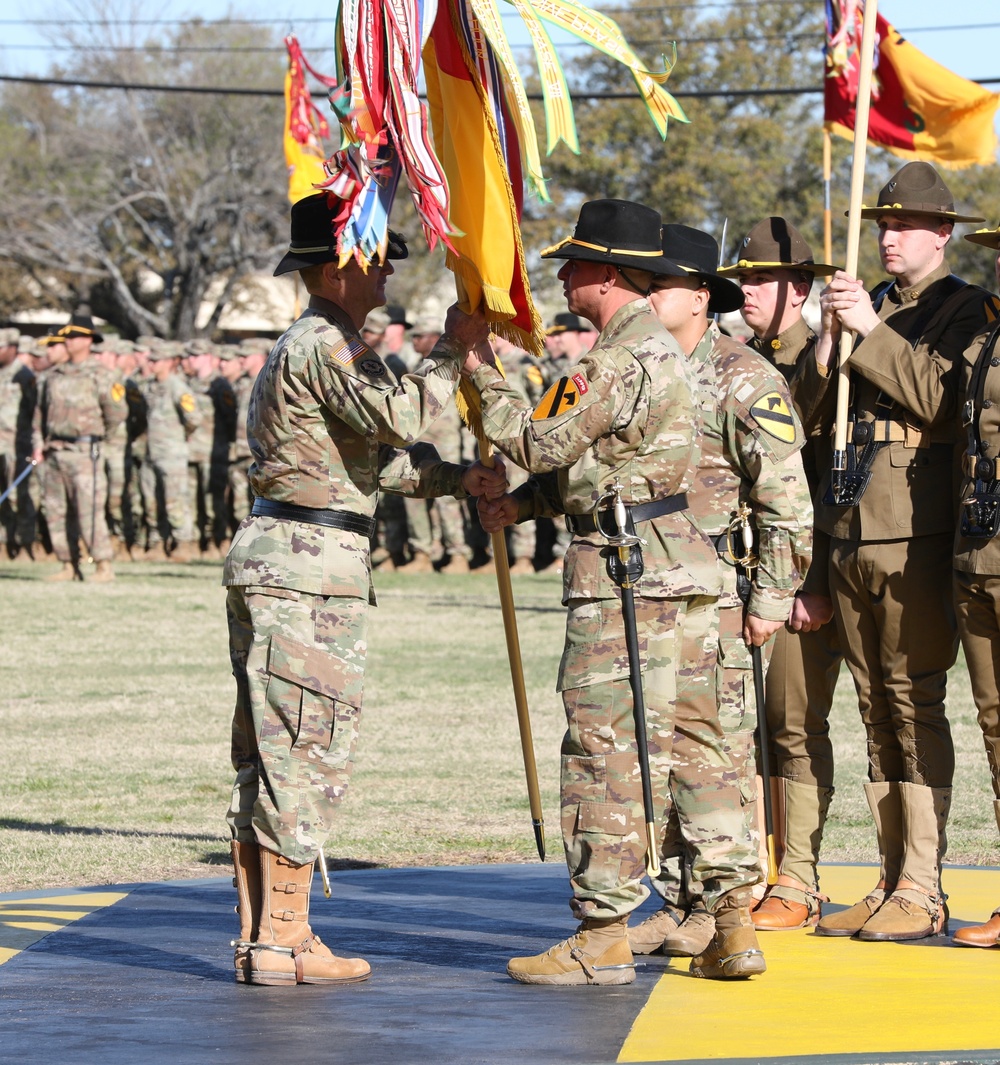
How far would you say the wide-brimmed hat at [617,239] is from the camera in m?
5.54

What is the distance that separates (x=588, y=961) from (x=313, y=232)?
235 cm

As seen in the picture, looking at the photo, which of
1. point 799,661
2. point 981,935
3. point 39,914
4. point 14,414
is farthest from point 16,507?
point 981,935

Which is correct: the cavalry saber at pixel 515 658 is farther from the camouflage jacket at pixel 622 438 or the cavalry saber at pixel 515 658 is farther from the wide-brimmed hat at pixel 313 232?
the wide-brimmed hat at pixel 313 232

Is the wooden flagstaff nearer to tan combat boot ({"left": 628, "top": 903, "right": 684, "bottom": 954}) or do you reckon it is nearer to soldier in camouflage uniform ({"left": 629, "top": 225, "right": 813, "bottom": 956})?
soldier in camouflage uniform ({"left": 629, "top": 225, "right": 813, "bottom": 956})

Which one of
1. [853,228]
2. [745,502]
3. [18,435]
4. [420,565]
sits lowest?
[420,565]

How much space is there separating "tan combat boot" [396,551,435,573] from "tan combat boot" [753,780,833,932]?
16.3 m

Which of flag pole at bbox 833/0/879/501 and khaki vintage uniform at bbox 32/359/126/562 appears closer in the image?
flag pole at bbox 833/0/879/501

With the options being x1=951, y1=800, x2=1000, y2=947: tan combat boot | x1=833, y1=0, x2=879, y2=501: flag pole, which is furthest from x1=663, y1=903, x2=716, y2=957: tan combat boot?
x1=833, y1=0, x2=879, y2=501: flag pole

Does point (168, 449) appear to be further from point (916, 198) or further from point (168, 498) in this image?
point (916, 198)

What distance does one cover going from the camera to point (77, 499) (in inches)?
787

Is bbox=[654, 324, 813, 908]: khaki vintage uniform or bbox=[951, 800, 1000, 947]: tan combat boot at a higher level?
bbox=[654, 324, 813, 908]: khaki vintage uniform

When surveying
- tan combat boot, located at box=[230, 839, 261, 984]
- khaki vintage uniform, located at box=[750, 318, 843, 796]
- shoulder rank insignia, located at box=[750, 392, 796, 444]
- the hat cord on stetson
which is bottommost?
tan combat boot, located at box=[230, 839, 261, 984]

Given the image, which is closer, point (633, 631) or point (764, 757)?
point (633, 631)

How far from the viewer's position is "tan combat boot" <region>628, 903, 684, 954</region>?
6043 millimetres
